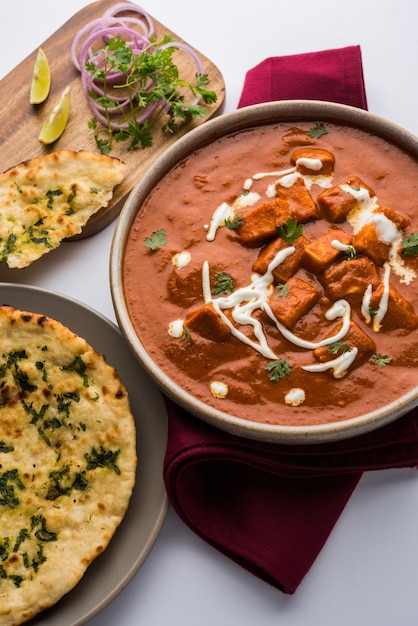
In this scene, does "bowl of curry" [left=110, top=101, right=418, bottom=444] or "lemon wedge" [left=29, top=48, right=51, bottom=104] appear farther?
"lemon wedge" [left=29, top=48, right=51, bottom=104]

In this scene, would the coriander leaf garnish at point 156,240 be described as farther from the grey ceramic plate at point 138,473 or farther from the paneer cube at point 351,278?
the paneer cube at point 351,278

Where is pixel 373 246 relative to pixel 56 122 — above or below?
below

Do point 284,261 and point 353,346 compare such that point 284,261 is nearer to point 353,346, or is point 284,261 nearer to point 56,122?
point 353,346

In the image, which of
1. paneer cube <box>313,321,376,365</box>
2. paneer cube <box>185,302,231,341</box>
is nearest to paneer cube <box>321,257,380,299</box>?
paneer cube <box>313,321,376,365</box>

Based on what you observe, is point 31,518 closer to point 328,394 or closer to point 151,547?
point 151,547

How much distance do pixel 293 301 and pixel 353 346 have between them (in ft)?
1.10

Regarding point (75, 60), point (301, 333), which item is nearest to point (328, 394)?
point (301, 333)

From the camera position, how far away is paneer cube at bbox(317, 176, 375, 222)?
405 cm

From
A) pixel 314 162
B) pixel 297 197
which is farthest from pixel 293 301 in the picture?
pixel 314 162

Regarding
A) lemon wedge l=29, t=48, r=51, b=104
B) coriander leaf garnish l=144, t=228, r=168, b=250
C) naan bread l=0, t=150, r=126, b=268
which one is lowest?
coriander leaf garnish l=144, t=228, r=168, b=250

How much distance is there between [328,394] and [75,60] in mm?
2454

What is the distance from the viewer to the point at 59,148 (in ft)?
15.7

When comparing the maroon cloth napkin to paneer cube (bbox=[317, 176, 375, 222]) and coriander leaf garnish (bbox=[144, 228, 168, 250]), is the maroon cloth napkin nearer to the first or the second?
paneer cube (bbox=[317, 176, 375, 222])

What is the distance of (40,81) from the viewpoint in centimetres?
486
